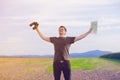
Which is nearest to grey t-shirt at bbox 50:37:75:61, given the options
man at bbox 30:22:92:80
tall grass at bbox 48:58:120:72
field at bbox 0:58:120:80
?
man at bbox 30:22:92:80

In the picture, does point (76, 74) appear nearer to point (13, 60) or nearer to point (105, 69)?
point (105, 69)

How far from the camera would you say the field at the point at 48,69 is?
728 centimetres

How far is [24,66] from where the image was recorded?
752cm

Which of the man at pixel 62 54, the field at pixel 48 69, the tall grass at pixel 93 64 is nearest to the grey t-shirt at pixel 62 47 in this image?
the man at pixel 62 54

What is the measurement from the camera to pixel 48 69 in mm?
7402

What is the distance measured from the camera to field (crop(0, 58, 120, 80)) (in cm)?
728

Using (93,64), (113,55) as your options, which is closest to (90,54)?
(93,64)

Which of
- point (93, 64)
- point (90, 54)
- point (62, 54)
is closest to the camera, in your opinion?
point (62, 54)

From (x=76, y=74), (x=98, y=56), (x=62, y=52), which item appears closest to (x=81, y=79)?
(x=76, y=74)

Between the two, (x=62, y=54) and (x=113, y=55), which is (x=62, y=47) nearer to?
(x=62, y=54)

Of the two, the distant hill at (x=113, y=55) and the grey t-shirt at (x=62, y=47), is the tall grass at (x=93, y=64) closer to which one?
the distant hill at (x=113, y=55)

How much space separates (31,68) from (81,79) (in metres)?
1.07

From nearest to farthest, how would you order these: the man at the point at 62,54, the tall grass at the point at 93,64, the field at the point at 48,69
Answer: the man at the point at 62,54 → the field at the point at 48,69 → the tall grass at the point at 93,64

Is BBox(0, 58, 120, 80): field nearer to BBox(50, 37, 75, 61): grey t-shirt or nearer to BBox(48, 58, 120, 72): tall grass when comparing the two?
BBox(48, 58, 120, 72): tall grass
